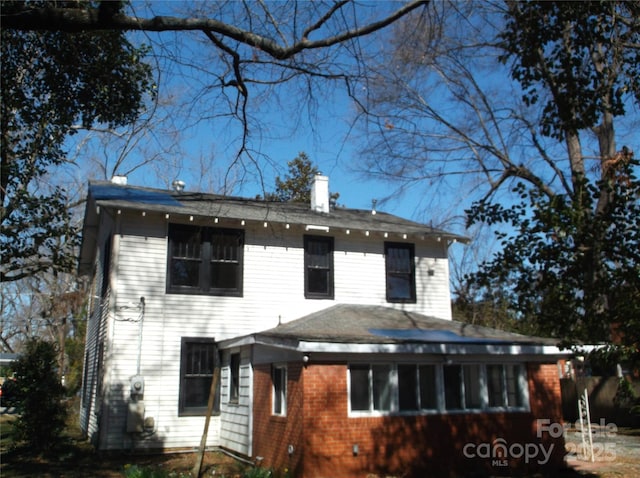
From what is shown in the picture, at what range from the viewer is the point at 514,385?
13.6 meters

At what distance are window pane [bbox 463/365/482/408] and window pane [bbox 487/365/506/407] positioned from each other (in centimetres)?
32

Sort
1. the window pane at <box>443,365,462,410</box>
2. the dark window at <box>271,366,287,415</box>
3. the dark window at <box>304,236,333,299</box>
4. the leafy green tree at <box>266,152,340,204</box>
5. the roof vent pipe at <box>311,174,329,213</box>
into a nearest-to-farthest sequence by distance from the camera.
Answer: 1. the dark window at <box>271,366,287,415</box>
2. the window pane at <box>443,365,462,410</box>
3. the dark window at <box>304,236,333,299</box>
4. the roof vent pipe at <box>311,174,329,213</box>
5. the leafy green tree at <box>266,152,340,204</box>

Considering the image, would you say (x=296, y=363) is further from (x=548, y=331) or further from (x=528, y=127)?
(x=528, y=127)

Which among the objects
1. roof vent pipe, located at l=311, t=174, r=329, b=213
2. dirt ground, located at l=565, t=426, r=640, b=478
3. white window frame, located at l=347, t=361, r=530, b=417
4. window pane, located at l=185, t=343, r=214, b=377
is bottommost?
dirt ground, located at l=565, t=426, r=640, b=478

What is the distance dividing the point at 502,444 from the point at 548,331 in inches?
263

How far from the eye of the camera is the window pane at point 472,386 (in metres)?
13.1

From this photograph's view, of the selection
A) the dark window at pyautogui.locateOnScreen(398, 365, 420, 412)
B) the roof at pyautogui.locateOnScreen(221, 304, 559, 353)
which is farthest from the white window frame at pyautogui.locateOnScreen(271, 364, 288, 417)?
the dark window at pyautogui.locateOnScreen(398, 365, 420, 412)

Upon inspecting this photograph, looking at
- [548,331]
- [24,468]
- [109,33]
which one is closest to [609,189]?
[548,331]

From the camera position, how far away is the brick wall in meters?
11.1

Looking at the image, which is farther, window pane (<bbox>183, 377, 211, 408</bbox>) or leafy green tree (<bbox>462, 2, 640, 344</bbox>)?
window pane (<bbox>183, 377, 211, 408</bbox>)

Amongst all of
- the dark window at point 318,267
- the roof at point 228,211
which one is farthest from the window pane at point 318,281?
the roof at point 228,211

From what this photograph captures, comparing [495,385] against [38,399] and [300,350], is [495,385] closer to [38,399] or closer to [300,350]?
[300,350]

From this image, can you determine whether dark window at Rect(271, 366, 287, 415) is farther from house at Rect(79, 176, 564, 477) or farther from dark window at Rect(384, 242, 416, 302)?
dark window at Rect(384, 242, 416, 302)

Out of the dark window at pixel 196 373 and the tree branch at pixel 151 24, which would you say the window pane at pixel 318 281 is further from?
the tree branch at pixel 151 24
